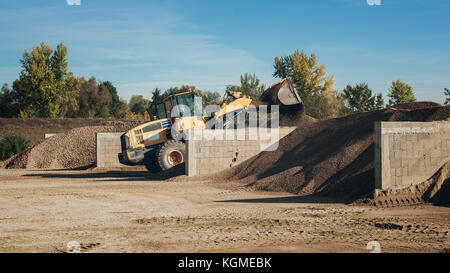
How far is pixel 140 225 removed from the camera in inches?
355

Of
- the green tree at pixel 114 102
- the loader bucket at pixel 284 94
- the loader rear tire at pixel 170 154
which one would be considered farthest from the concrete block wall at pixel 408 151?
the green tree at pixel 114 102

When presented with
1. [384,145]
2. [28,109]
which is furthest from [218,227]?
[28,109]

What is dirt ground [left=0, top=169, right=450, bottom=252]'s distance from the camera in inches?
280

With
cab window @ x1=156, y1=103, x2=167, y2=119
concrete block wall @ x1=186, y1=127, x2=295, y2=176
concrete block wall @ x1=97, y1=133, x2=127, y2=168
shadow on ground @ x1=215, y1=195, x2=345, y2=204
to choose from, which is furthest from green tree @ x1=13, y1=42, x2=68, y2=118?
shadow on ground @ x1=215, y1=195, x2=345, y2=204

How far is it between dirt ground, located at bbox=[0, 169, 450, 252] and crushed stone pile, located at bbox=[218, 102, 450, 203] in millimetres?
1103

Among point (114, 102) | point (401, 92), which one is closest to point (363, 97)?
point (401, 92)

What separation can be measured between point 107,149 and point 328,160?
16686 mm

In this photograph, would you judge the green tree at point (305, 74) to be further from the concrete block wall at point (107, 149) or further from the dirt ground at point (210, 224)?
the dirt ground at point (210, 224)

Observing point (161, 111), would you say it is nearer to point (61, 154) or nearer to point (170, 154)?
point (170, 154)

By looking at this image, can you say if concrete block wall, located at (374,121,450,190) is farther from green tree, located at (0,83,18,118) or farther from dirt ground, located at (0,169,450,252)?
green tree, located at (0,83,18,118)

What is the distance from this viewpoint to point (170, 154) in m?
21.0
